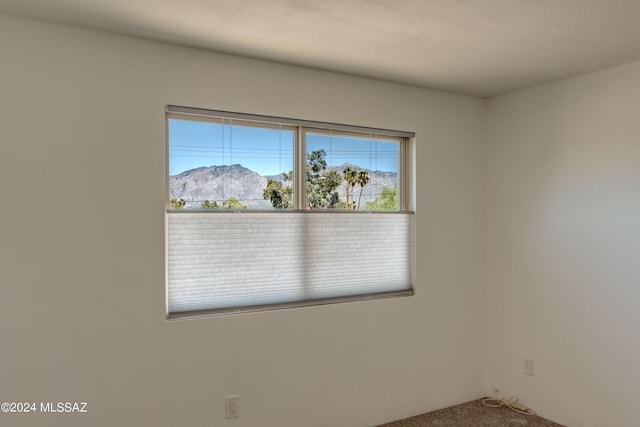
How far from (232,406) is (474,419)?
1862 mm

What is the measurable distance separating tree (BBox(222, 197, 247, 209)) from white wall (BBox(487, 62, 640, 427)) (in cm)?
222

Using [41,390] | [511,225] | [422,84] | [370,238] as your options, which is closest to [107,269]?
[41,390]

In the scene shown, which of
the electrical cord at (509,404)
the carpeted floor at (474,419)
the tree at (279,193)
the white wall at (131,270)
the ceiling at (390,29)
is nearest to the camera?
the ceiling at (390,29)

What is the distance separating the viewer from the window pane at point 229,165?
2736 millimetres

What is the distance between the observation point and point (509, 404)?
12.0 feet

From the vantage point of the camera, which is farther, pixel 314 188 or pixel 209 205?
pixel 314 188

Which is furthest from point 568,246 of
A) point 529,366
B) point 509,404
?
point 509,404

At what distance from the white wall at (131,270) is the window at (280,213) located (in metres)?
0.11

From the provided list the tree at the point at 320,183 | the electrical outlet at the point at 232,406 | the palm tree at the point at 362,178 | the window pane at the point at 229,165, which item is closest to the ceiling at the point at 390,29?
the window pane at the point at 229,165

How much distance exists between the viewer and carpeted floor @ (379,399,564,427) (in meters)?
3.32

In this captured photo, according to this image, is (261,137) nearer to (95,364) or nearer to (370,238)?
(370,238)

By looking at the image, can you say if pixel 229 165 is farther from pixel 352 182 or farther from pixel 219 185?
pixel 352 182

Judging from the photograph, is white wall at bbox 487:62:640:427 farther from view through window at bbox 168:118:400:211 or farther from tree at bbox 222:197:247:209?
tree at bbox 222:197:247:209

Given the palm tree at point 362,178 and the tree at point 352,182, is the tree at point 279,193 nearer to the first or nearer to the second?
the tree at point 352,182
